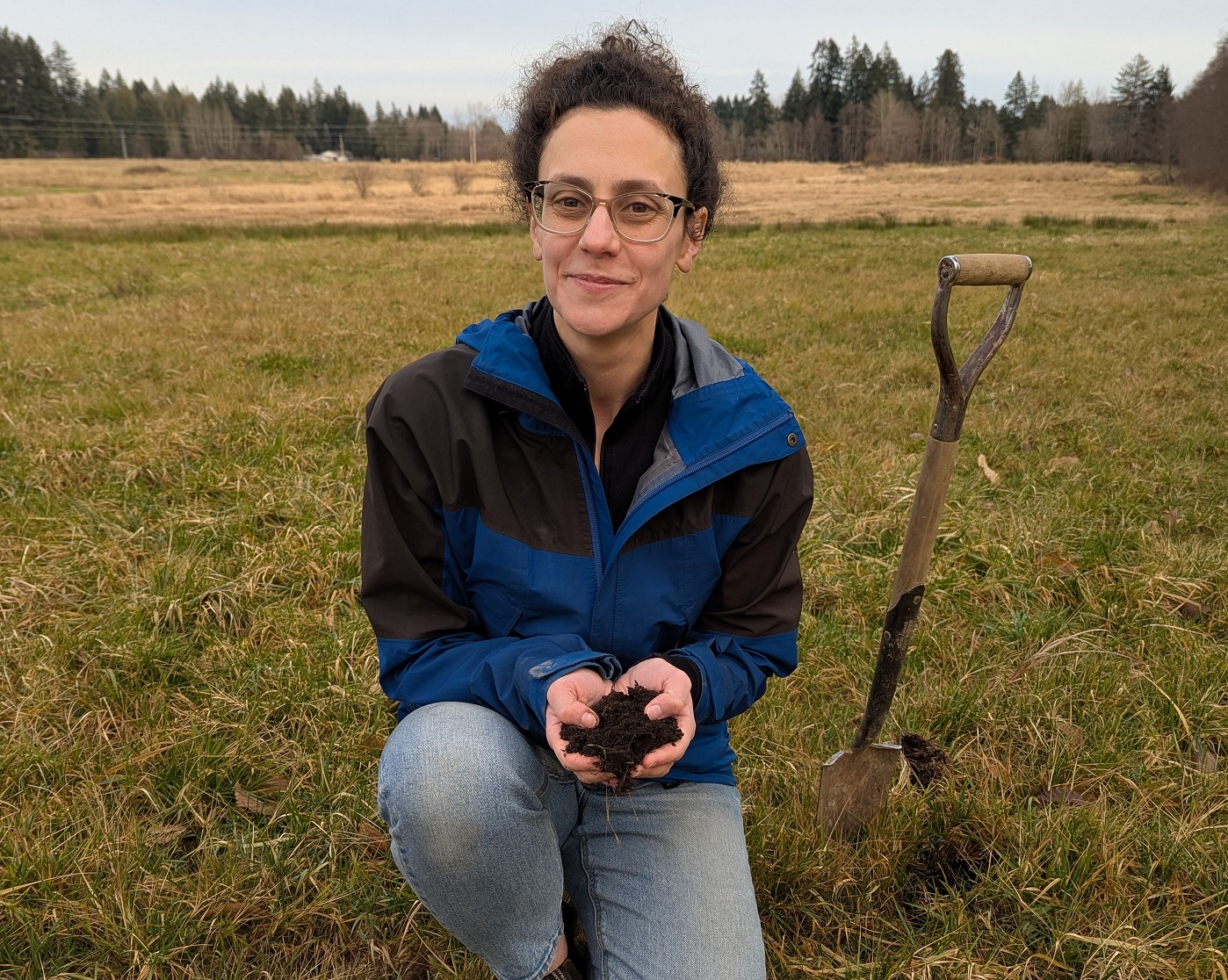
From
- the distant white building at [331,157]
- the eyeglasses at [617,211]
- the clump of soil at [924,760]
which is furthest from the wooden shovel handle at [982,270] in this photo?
the distant white building at [331,157]

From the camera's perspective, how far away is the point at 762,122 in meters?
94.6

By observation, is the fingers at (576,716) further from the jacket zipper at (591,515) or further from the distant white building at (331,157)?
the distant white building at (331,157)

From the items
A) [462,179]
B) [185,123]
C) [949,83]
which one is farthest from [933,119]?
[185,123]

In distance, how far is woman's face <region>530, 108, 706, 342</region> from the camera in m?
1.85

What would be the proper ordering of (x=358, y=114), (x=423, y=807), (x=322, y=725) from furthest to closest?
(x=358, y=114)
(x=322, y=725)
(x=423, y=807)

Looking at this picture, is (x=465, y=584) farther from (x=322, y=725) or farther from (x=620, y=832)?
(x=322, y=725)

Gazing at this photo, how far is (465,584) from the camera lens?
2.03m

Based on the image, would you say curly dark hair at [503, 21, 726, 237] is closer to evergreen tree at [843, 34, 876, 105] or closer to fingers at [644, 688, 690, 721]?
fingers at [644, 688, 690, 721]

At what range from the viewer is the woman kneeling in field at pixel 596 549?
5.77 ft

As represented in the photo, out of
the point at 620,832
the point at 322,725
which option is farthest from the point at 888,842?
the point at 322,725

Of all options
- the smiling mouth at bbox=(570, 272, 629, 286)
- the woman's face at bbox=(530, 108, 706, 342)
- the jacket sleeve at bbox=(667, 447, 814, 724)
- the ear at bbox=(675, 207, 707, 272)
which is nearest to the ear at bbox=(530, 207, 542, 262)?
the woman's face at bbox=(530, 108, 706, 342)

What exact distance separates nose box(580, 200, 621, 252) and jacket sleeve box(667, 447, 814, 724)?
25.4 inches

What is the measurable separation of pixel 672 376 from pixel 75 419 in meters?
4.77

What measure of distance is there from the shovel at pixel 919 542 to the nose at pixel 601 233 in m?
0.71
